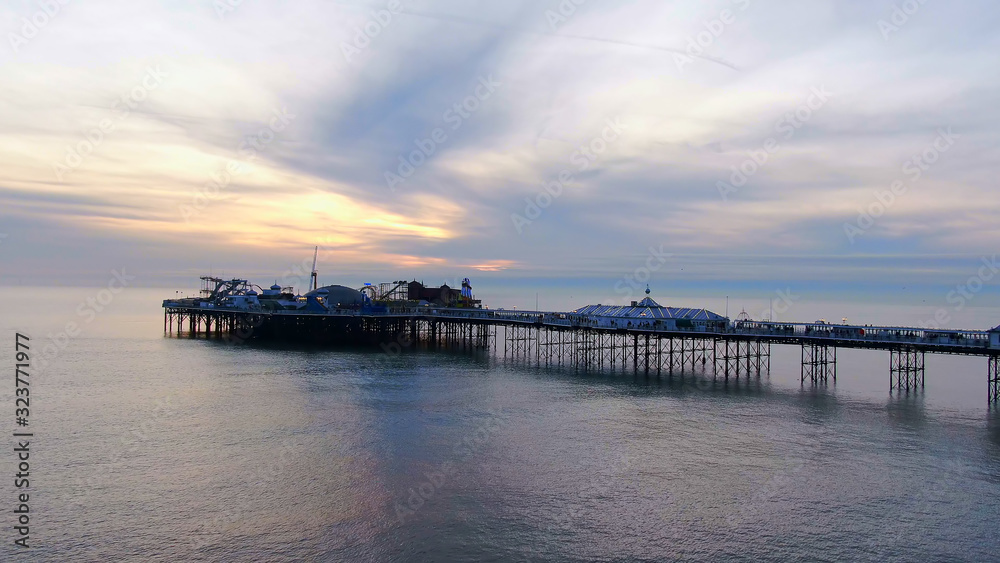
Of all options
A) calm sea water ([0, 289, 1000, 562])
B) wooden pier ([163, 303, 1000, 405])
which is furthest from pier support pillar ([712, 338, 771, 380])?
calm sea water ([0, 289, 1000, 562])

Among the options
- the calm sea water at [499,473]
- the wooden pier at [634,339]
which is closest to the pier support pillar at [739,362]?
the wooden pier at [634,339]

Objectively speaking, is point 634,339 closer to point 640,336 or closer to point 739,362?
point 640,336

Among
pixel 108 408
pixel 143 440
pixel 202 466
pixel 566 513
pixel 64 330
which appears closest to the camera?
pixel 566 513

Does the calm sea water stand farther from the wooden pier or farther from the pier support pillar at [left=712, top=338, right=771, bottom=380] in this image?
the pier support pillar at [left=712, top=338, right=771, bottom=380]

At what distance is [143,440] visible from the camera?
35562 millimetres

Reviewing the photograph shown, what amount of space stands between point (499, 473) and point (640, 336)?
2364 inches

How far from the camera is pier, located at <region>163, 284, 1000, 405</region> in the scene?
56.5 m

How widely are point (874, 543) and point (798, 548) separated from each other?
10.5 ft

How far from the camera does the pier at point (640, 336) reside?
185 ft

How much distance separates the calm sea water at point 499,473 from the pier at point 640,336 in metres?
5.43

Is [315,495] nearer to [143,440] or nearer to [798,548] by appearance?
[143,440]

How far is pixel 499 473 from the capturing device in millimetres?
30609

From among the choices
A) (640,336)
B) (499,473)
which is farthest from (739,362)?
(499,473)

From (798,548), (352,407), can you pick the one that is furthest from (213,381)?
(798,548)
